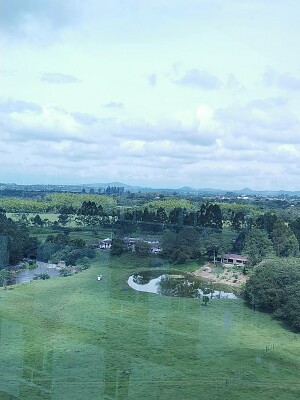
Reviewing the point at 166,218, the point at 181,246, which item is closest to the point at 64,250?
the point at 181,246

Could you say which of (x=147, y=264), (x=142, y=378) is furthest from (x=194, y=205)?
(x=142, y=378)

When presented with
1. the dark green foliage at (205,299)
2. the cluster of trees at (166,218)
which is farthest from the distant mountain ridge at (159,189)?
the dark green foliage at (205,299)

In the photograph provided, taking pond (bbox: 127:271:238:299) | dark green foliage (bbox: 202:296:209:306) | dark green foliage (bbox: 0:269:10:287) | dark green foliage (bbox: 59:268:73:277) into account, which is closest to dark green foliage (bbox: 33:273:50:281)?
dark green foliage (bbox: 59:268:73:277)

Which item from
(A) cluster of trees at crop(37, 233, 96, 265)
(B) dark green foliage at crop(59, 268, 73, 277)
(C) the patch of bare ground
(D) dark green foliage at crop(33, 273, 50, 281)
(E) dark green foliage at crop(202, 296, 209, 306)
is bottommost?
(E) dark green foliage at crop(202, 296, 209, 306)

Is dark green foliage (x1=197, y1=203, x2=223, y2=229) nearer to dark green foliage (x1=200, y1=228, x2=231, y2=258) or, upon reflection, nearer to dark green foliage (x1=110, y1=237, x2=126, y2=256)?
dark green foliage (x1=200, y1=228, x2=231, y2=258)

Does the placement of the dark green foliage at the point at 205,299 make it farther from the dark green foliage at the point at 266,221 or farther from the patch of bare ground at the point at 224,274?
the dark green foliage at the point at 266,221

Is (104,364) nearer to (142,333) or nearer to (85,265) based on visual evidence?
(142,333)
